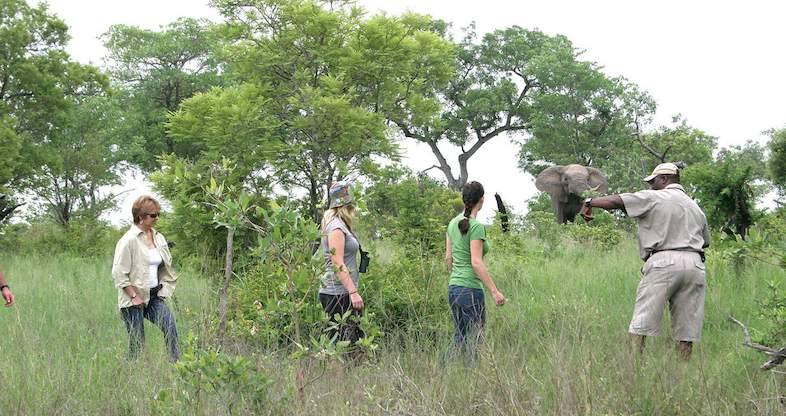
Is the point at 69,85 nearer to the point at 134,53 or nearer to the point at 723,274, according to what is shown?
the point at 134,53

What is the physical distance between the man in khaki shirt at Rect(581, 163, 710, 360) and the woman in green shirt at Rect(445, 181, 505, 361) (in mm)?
851

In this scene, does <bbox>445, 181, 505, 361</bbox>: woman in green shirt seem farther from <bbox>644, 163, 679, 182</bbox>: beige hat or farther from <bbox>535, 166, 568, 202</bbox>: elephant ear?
<bbox>535, 166, 568, 202</bbox>: elephant ear

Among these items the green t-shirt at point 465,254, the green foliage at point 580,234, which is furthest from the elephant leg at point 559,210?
the green t-shirt at point 465,254

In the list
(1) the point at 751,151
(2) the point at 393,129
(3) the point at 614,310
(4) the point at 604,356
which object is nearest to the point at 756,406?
(4) the point at 604,356

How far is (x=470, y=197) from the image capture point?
684cm

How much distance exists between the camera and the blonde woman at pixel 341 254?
6633mm

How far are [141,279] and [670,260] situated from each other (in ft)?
14.1

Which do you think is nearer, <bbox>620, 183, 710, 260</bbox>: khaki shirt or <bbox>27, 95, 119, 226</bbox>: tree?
<bbox>620, 183, 710, 260</bbox>: khaki shirt

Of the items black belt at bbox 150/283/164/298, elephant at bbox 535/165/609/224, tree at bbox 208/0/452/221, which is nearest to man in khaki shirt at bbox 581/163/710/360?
black belt at bbox 150/283/164/298

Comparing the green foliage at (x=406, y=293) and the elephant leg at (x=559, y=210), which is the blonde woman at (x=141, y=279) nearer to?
the green foliage at (x=406, y=293)

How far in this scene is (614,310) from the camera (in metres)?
8.88

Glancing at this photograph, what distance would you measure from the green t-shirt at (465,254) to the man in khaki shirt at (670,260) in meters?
0.84

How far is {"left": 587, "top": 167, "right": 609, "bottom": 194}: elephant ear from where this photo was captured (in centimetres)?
2905

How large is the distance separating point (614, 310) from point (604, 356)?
318 centimetres
